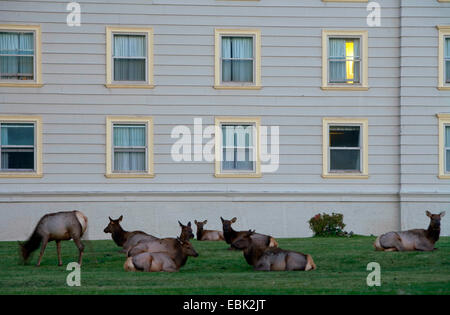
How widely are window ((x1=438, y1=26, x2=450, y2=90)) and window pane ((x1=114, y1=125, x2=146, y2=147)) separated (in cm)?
1002

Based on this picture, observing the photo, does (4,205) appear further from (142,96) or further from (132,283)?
(132,283)

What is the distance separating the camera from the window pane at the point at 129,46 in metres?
32.9

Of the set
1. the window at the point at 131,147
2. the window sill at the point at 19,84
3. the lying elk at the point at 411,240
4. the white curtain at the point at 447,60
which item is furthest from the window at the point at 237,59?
the lying elk at the point at 411,240

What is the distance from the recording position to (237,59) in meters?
33.2

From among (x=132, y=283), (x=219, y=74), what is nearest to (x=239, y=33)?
(x=219, y=74)

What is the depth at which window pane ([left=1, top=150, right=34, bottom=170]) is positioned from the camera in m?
32.5

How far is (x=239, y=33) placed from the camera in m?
33.1

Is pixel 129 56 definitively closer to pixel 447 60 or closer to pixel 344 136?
pixel 344 136

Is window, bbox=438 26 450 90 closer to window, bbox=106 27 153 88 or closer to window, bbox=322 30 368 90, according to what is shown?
window, bbox=322 30 368 90

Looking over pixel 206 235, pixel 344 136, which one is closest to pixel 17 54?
pixel 206 235

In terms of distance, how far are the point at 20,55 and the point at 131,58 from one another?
3596 millimetres

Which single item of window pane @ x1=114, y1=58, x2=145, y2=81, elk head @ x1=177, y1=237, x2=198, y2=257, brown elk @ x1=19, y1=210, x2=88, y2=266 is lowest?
elk head @ x1=177, y1=237, x2=198, y2=257

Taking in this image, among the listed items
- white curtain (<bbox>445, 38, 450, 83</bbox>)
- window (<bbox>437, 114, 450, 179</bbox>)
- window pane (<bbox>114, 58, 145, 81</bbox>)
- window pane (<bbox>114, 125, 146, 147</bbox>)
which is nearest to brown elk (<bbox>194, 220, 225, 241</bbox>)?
window pane (<bbox>114, 125, 146, 147</bbox>)

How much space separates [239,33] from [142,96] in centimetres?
382
